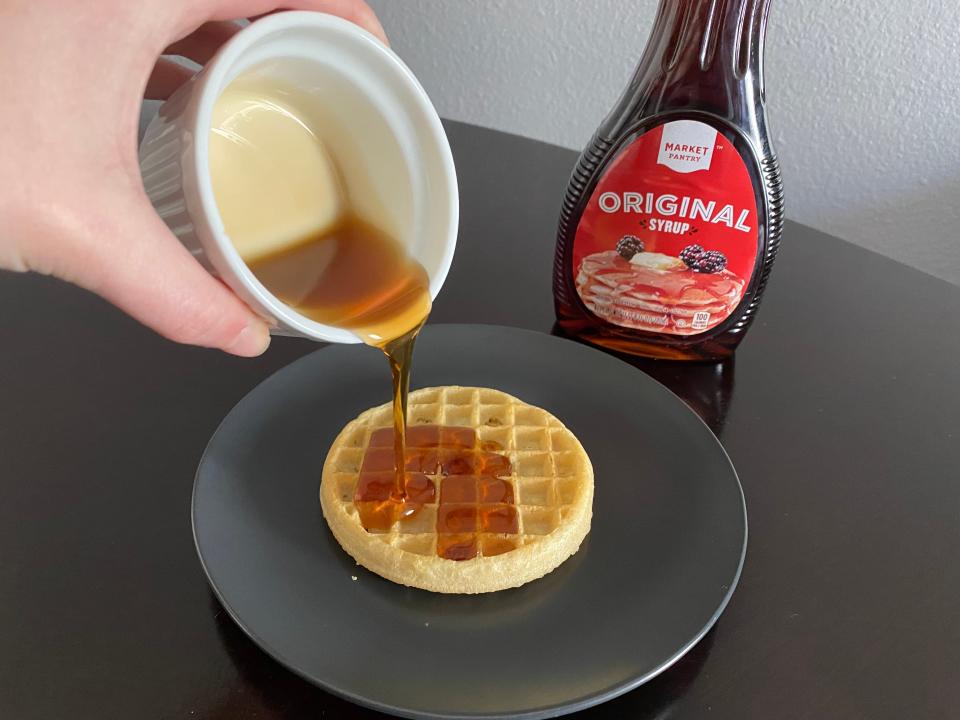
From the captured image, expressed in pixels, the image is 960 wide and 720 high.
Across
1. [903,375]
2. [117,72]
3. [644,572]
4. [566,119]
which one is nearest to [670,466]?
[644,572]

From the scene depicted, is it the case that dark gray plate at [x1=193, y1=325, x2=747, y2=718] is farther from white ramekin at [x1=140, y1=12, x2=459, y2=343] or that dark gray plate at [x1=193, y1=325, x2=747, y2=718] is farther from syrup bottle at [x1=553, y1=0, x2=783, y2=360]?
white ramekin at [x1=140, y1=12, x2=459, y2=343]

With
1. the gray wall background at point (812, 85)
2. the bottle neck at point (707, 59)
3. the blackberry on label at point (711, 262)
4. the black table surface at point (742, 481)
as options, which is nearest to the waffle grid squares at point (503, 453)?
the black table surface at point (742, 481)

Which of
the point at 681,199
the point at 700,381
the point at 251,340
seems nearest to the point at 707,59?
the point at 681,199

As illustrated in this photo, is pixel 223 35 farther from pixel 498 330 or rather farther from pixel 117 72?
pixel 498 330

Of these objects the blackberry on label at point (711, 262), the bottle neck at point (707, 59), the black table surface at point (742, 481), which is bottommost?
the black table surface at point (742, 481)

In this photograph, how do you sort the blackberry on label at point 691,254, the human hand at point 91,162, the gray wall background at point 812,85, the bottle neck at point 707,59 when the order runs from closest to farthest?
the human hand at point 91,162 < the bottle neck at point 707,59 < the blackberry on label at point 691,254 < the gray wall background at point 812,85

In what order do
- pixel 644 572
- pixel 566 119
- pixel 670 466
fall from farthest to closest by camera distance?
pixel 566 119
pixel 670 466
pixel 644 572

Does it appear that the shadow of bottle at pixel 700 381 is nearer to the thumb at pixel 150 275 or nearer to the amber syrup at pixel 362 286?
the amber syrup at pixel 362 286

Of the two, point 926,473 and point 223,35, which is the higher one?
point 223,35
